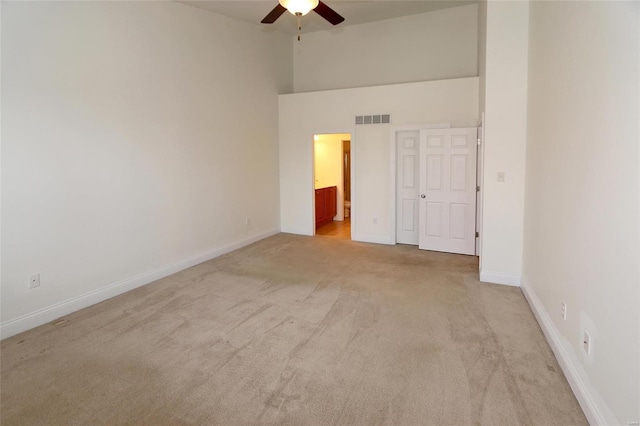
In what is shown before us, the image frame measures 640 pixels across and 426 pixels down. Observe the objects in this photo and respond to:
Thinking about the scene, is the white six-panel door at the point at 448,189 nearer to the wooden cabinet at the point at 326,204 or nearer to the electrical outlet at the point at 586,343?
the wooden cabinet at the point at 326,204

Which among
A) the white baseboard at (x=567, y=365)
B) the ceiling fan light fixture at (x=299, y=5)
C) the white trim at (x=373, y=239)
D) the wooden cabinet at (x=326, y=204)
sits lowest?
the white baseboard at (x=567, y=365)

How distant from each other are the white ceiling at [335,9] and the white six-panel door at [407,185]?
2055 millimetres

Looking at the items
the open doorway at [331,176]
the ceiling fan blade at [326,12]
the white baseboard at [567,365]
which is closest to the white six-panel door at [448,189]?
the white baseboard at [567,365]

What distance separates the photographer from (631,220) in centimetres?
158

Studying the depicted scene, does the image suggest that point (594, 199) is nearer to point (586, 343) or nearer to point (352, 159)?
point (586, 343)

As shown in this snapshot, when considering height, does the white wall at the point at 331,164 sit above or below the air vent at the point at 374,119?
below

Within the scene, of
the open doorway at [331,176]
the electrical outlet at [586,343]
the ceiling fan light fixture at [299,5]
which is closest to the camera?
the electrical outlet at [586,343]

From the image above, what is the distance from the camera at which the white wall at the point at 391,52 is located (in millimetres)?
5973

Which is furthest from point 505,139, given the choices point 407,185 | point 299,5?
point 299,5

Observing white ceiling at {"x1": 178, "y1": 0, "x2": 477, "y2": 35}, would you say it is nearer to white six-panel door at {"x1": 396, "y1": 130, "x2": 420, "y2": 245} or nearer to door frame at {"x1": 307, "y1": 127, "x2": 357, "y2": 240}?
door frame at {"x1": 307, "y1": 127, "x2": 357, "y2": 240}

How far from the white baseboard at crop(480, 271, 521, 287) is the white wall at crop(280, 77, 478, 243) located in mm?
2136

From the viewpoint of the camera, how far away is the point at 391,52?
6.47 metres

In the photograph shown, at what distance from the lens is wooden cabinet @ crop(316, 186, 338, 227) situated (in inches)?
316

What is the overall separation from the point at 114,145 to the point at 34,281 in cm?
155
